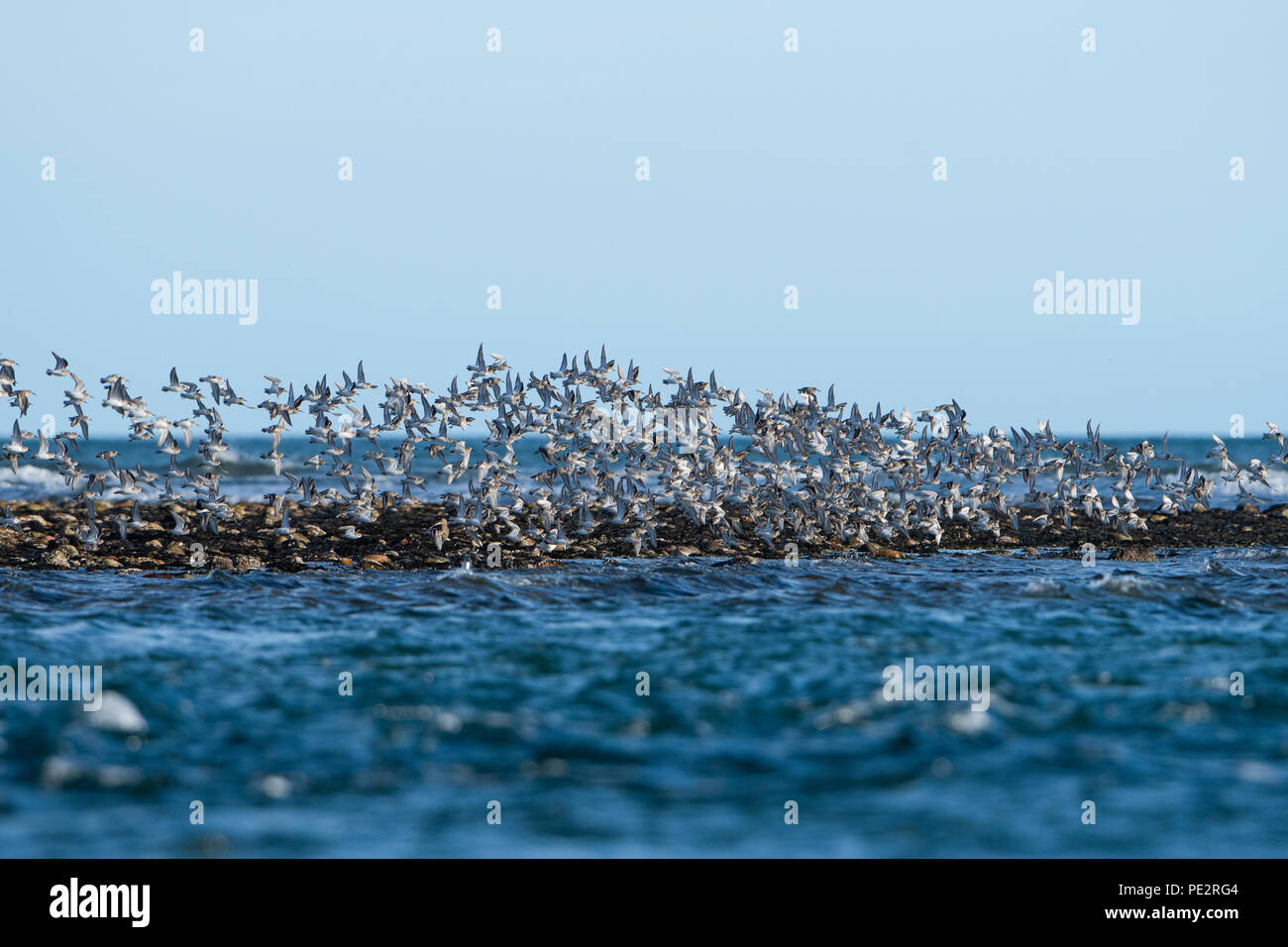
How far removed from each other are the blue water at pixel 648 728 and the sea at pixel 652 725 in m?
0.04

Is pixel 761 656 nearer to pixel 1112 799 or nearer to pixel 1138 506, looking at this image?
pixel 1112 799

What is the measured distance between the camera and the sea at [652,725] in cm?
959

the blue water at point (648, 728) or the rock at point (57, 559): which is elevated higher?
the rock at point (57, 559)

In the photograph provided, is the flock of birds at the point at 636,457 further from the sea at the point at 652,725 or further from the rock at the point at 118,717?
the rock at the point at 118,717

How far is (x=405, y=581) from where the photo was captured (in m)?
22.6

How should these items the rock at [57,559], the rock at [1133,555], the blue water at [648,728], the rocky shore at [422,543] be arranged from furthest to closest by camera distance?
the rock at [1133,555] → the rocky shore at [422,543] → the rock at [57,559] → the blue water at [648,728]

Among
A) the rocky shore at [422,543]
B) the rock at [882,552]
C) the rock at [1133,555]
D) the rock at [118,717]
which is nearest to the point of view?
the rock at [118,717]

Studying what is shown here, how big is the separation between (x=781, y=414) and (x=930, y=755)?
56.5 feet

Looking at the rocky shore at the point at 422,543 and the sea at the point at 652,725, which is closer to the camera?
the sea at the point at 652,725

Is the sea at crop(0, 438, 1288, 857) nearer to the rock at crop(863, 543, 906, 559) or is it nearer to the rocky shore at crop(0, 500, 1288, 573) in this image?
the rocky shore at crop(0, 500, 1288, 573)

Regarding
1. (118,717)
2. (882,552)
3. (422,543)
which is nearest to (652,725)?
(118,717)

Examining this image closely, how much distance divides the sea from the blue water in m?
0.04

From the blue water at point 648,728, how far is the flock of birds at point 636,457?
742 cm

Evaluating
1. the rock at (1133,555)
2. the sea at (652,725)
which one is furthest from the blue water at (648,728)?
the rock at (1133,555)
